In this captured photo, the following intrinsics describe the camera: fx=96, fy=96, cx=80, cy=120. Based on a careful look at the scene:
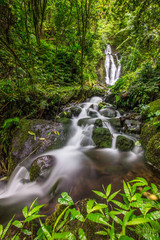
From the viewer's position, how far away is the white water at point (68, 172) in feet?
6.42

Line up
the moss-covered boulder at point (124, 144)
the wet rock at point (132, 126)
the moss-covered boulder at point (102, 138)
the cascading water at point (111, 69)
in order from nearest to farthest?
the moss-covered boulder at point (124, 144)
the moss-covered boulder at point (102, 138)
the wet rock at point (132, 126)
the cascading water at point (111, 69)

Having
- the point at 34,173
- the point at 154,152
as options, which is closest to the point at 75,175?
the point at 34,173

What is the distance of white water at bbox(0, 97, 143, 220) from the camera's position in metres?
1.96

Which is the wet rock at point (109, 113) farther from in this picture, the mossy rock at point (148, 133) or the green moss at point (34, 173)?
the green moss at point (34, 173)

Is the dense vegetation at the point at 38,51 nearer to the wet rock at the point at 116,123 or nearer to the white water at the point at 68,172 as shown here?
the white water at the point at 68,172

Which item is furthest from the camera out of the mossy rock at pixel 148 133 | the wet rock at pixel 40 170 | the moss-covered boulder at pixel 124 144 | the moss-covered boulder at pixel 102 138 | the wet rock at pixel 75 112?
the wet rock at pixel 75 112

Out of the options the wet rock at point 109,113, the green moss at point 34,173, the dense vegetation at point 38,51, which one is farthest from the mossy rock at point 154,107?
the green moss at point 34,173

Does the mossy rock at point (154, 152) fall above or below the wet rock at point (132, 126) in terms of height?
below

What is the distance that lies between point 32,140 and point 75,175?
1.77 m

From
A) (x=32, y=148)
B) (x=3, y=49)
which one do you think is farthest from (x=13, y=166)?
(x=3, y=49)

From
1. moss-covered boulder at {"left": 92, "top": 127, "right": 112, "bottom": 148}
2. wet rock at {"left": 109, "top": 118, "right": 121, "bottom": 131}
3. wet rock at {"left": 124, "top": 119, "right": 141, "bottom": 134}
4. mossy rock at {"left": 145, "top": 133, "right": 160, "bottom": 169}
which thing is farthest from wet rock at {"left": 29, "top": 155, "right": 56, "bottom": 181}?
wet rock at {"left": 124, "top": 119, "right": 141, "bottom": 134}

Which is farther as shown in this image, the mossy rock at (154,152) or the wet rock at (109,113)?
the wet rock at (109,113)

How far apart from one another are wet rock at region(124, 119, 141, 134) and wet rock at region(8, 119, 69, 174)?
249 centimetres

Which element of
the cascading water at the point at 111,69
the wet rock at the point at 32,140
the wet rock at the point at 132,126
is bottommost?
the wet rock at the point at 32,140
